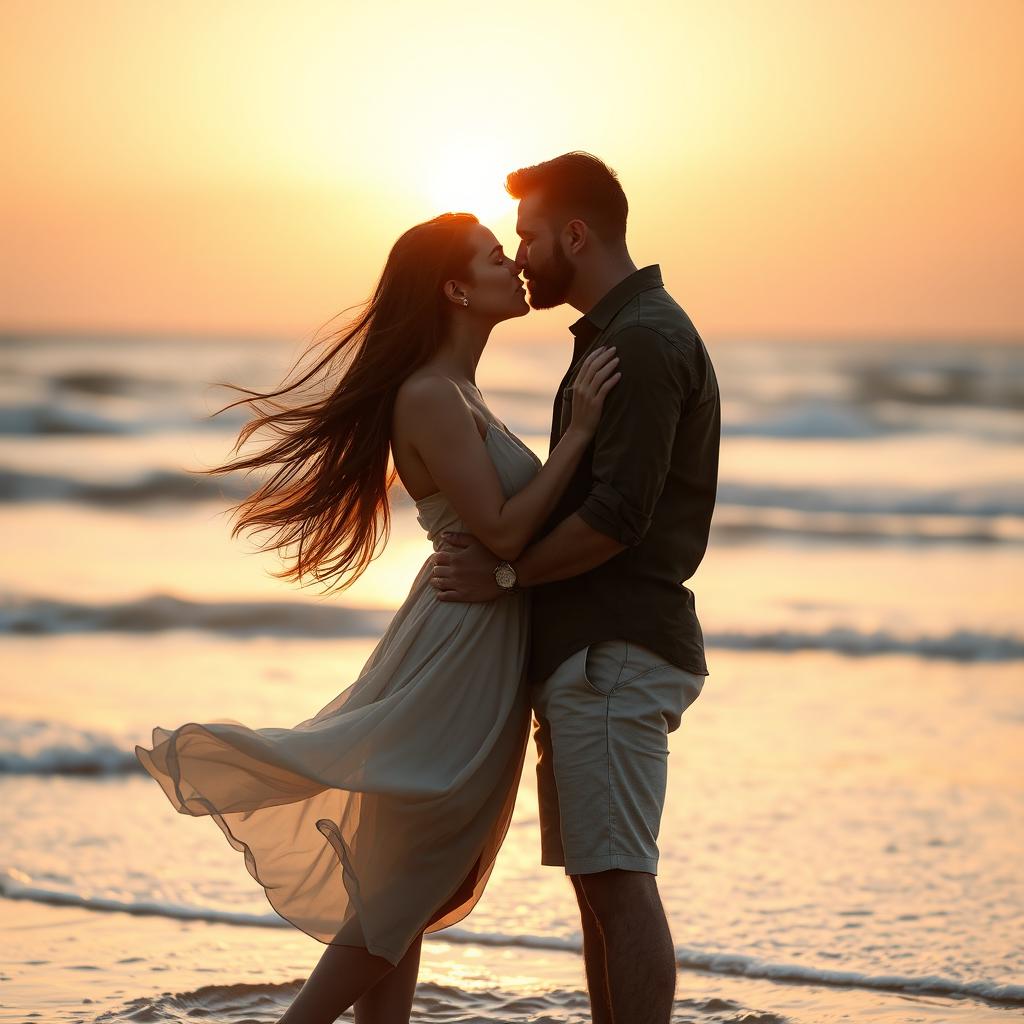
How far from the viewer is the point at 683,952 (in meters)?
4.68

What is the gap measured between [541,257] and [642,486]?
679mm

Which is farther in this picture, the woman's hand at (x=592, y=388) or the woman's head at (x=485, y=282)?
the woman's head at (x=485, y=282)

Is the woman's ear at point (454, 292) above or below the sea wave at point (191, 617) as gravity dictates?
above

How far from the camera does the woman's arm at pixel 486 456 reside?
10.4 ft

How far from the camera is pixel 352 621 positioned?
10617 millimetres

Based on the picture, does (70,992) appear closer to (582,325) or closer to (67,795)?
(67,795)

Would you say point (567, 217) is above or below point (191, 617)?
above

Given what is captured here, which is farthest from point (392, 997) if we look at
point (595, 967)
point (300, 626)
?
point (300, 626)

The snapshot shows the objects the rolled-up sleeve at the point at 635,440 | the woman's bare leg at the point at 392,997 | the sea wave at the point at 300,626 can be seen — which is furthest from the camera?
the sea wave at the point at 300,626

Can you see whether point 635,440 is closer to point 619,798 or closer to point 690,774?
point 619,798

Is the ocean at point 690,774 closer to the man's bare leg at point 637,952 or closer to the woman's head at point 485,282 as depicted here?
the woman's head at point 485,282

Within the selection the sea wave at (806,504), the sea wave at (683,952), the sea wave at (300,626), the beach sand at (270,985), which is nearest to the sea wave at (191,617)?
the sea wave at (300,626)

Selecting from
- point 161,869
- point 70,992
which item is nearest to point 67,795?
point 161,869

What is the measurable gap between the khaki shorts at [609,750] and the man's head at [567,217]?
0.90 m
